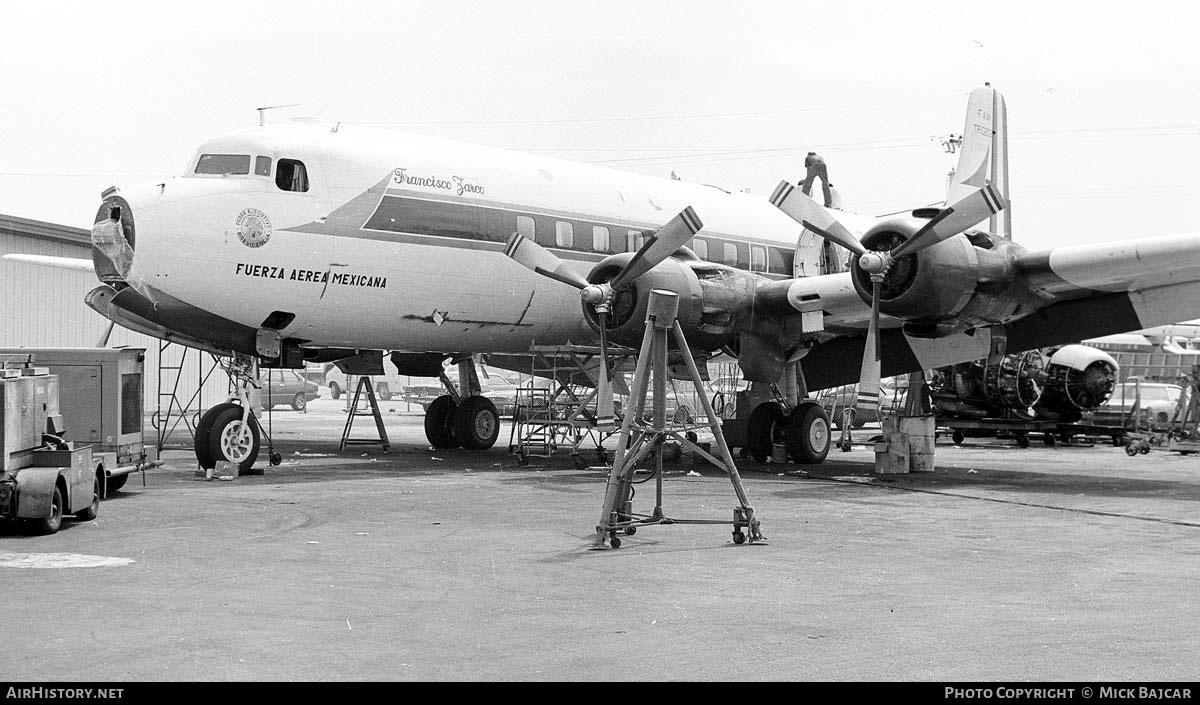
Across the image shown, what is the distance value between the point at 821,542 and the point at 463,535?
315 centimetres

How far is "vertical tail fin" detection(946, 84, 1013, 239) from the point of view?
67.6 feet

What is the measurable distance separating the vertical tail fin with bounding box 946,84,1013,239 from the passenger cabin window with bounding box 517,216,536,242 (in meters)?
6.88

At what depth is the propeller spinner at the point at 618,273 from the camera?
14.0 metres

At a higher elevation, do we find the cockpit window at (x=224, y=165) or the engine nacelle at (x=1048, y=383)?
the cockpit window at (x=224, y=165)

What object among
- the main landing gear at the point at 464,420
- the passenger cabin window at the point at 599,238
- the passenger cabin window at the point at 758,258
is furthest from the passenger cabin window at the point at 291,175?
the passenger cabin window at the point at 758,258

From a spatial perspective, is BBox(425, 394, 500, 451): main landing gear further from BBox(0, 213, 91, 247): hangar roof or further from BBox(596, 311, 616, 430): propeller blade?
BBox(0, 213, 91, 247): hangar roof

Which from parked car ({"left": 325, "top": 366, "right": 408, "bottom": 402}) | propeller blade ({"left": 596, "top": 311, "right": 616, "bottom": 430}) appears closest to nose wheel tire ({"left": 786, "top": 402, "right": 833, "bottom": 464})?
propeller blade ({"left": 596, "top": 311, "right": 616, "bottom": 430})

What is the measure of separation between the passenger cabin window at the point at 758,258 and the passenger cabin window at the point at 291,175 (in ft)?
29.2

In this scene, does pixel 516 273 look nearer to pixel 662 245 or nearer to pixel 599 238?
pixel 599 238

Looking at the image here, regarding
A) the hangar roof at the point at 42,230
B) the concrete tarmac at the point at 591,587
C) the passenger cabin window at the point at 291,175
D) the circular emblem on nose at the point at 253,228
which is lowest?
the concrete tarmac at the point at 591,587

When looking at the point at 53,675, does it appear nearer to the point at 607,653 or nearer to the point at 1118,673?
the point at 607,653

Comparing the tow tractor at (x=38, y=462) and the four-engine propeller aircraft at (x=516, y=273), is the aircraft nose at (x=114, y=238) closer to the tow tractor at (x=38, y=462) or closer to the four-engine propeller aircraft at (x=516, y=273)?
the four-engine propeller aircraft at (x=516, y=273)

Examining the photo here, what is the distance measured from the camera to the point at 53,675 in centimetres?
570
